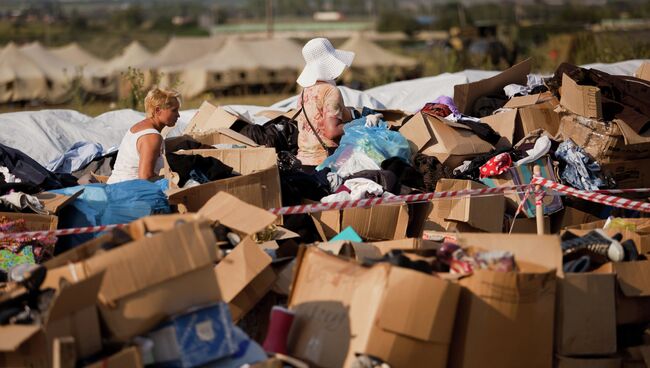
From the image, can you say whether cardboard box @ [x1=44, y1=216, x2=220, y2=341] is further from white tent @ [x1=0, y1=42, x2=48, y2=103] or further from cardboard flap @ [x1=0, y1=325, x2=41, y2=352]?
white tent @ [x1=0, y1=42, x2=48, y2=103]

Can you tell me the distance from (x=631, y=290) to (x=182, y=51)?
163ft

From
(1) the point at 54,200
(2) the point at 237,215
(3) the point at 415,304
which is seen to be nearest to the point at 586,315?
(3) the point at 415,304

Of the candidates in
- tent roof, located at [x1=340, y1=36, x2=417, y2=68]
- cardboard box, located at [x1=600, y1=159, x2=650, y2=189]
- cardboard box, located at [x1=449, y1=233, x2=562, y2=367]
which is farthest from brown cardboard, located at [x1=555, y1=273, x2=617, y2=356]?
tent roof, located at [x1=340, y1=36, x2=417, y2=68]

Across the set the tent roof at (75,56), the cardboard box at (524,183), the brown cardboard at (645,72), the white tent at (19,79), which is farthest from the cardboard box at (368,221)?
the tent roof at (75,56)

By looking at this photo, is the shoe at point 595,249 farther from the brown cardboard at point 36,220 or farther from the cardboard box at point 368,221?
the brown cardboard at point 36,220

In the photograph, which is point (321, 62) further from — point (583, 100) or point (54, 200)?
point (54, 200)

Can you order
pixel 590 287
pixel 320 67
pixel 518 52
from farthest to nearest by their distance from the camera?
pixel 518 52 → pixel 320 67 → pixel 590 287

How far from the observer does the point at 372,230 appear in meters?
6.50

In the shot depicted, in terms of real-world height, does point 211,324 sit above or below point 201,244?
below

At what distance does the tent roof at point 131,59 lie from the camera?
49875 millimetres

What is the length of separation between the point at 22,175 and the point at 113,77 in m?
41.1

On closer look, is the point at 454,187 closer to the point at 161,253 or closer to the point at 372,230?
the point at 372,230

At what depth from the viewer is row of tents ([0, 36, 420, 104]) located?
4444cm

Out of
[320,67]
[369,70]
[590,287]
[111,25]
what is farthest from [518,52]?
[111,25]
